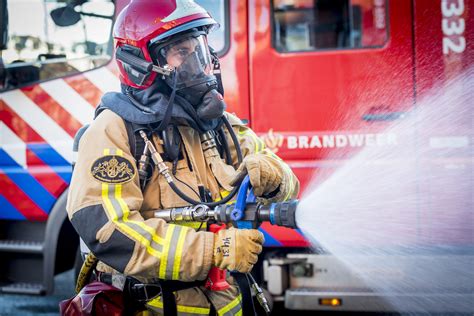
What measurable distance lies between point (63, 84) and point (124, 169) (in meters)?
2.49

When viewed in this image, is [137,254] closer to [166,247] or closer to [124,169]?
[166,247]

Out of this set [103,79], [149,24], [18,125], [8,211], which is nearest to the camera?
[149,24]

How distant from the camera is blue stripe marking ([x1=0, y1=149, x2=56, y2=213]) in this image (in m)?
4.82

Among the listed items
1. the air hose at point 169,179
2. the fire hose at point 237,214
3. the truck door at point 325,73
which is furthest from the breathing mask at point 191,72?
the truck door at point 325,73

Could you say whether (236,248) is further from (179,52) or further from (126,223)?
(179,52)

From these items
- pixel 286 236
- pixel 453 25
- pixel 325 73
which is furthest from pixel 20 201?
pixel 453 25

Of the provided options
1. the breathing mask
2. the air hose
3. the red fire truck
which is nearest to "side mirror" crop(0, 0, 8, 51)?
the red fire truck

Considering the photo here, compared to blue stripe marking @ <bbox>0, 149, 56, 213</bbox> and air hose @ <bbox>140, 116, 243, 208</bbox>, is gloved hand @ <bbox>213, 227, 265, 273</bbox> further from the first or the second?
blue stripe marking @ <bbox>0, 149, 56, 213</bbox>

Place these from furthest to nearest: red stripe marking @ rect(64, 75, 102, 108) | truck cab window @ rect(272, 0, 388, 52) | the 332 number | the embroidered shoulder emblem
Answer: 1. red stripe marking @ rect(64, 75, 102, 108)
2. truck cab window @ rect(272, 0, 388, 52)
3. the 332 number
4. the embroidered shoulder emblem

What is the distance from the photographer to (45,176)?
4801mm

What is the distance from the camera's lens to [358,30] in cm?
454

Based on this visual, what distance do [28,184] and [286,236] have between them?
1857mm

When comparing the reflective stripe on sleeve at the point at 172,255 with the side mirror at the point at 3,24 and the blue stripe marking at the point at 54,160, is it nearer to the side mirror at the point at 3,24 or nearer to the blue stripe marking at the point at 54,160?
the blue stripe marking at the point at 54,160

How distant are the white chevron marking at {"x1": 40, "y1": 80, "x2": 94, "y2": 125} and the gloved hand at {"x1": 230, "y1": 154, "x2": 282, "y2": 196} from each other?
236 cm
